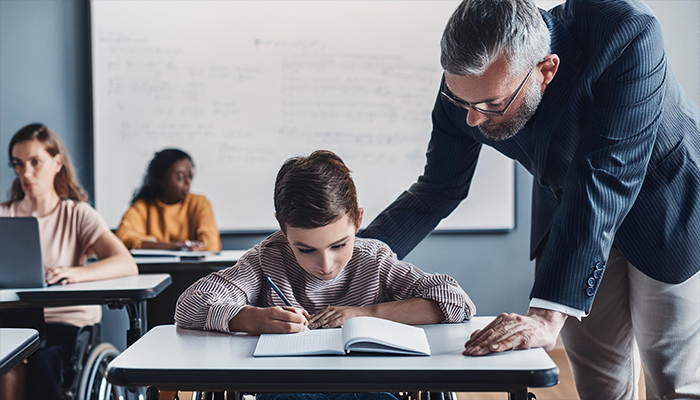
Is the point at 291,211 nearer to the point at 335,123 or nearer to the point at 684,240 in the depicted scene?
the point at 684,240

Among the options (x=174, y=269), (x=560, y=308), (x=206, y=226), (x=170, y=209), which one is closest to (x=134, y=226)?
(x=170, y=209)

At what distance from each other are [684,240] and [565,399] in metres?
1.68

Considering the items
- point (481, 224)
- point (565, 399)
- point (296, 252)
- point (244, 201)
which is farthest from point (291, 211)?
point (481, 224)

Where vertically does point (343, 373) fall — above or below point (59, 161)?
below

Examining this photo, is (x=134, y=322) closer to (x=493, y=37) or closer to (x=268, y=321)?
(x=268, y=321)

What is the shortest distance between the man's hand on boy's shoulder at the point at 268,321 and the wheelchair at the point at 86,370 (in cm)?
104

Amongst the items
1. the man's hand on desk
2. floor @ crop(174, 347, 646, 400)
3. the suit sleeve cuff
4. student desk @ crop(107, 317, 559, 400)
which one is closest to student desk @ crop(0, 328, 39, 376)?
student desk @ crop(107, 317, 559, 400)

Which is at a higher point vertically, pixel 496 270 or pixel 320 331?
pixel 320 331

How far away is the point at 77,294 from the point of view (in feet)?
6.15

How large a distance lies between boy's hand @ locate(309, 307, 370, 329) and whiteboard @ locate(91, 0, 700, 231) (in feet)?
7.53

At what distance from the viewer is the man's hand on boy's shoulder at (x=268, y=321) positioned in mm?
1143

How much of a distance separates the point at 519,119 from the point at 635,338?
65 cm

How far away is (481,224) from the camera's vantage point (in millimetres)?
3605

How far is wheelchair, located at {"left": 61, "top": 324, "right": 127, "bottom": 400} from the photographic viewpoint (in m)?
1.96
